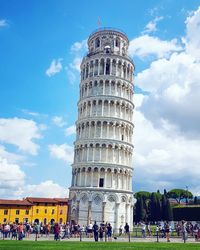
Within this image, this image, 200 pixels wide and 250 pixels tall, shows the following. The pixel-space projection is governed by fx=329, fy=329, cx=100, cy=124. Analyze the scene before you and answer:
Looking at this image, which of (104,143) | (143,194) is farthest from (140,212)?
(104,143)

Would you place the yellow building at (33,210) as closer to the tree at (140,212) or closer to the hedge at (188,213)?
the tree at (140,212)

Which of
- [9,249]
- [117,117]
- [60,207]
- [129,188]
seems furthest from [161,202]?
[9,249]

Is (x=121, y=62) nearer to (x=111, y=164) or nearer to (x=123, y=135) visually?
(x=123, y=135)

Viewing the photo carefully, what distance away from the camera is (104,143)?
177ft

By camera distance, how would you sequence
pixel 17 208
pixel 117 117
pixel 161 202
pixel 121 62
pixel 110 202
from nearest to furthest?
pixel 110 202 < pixel 117 117 < pixel 121 62 < pixel 17 208 < pixel 161 202

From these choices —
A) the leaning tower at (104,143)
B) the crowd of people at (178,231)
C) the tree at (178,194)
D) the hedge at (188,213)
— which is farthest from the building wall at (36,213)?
Answer: the tree at (178,194)

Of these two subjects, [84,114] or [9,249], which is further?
[84,114]

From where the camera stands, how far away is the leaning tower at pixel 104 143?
52531 mm

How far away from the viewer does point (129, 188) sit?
184ft

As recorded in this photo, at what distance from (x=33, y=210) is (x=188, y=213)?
3993 cm

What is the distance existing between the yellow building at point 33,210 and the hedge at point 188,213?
29312 millimetres

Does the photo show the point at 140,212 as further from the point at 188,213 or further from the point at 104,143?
the point at 104,143

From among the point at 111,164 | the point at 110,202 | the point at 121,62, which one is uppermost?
the point at 121,62

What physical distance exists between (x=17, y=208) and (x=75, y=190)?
35628 mm
